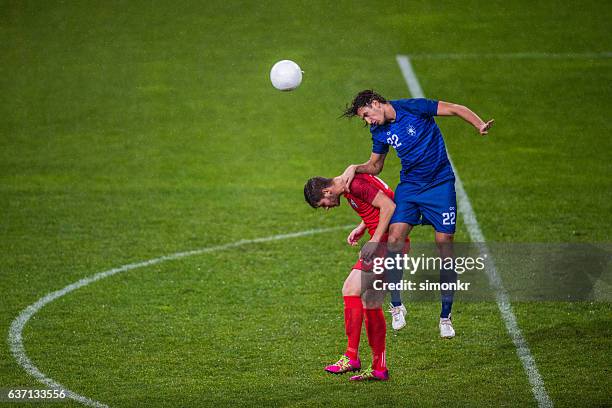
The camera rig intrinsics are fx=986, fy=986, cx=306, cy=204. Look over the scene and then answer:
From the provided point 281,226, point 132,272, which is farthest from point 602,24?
point 132,272

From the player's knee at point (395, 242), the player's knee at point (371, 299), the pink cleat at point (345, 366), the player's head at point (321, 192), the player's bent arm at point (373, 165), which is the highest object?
the player's bent arm at point (373, 165)

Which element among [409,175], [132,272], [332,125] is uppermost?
[332,125]

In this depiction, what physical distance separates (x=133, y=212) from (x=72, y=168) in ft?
8.51

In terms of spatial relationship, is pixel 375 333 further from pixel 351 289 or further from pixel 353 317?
pixel 351 289

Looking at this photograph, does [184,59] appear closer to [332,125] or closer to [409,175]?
[332,125]

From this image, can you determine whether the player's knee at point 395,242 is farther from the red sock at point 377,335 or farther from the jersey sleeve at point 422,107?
the jersey sleeve at point 422,107

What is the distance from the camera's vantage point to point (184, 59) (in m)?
21.8

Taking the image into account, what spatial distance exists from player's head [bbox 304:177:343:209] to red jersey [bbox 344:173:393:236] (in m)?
0.26

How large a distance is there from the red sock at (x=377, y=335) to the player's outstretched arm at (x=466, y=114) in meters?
1.99

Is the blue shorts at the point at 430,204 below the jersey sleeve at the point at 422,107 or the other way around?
below

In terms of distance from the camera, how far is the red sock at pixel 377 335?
9.37m

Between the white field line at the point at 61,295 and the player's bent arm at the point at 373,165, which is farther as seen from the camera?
the player's bent arm at the point at 373,165

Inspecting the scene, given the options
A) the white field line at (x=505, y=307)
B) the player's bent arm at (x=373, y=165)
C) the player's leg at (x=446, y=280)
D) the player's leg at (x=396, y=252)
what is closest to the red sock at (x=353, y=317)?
the player's leg at (x=396, y=252)

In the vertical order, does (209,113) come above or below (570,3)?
below
